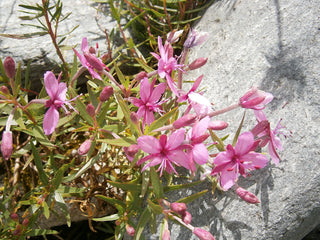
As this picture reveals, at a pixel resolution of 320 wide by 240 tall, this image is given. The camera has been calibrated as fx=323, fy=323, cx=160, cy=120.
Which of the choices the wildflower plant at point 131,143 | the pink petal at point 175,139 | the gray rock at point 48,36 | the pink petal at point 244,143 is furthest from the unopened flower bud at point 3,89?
the pink petal at point 244,143

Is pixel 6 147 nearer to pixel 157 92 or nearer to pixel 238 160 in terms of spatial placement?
pixel 157 92

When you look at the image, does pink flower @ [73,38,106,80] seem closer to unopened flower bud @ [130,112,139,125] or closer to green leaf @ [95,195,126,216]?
unopened flower bud @ [130,112,139,125]

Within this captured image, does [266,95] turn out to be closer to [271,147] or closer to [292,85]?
[271,147]

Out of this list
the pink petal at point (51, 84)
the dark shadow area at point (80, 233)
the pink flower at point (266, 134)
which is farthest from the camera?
the dark shadow area at point (80, 233)

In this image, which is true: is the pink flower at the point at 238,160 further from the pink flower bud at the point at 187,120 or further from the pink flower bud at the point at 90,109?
the pink flower bud at the point at 90,109

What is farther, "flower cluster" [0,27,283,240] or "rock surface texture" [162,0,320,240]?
"rock surface texture" [162,0,320,240]

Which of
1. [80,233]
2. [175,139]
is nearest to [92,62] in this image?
[175,139]

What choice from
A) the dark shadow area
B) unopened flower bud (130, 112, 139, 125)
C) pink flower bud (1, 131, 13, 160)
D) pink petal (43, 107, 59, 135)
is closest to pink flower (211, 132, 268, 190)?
unopened flower bud (130, 112, 139, 125)
